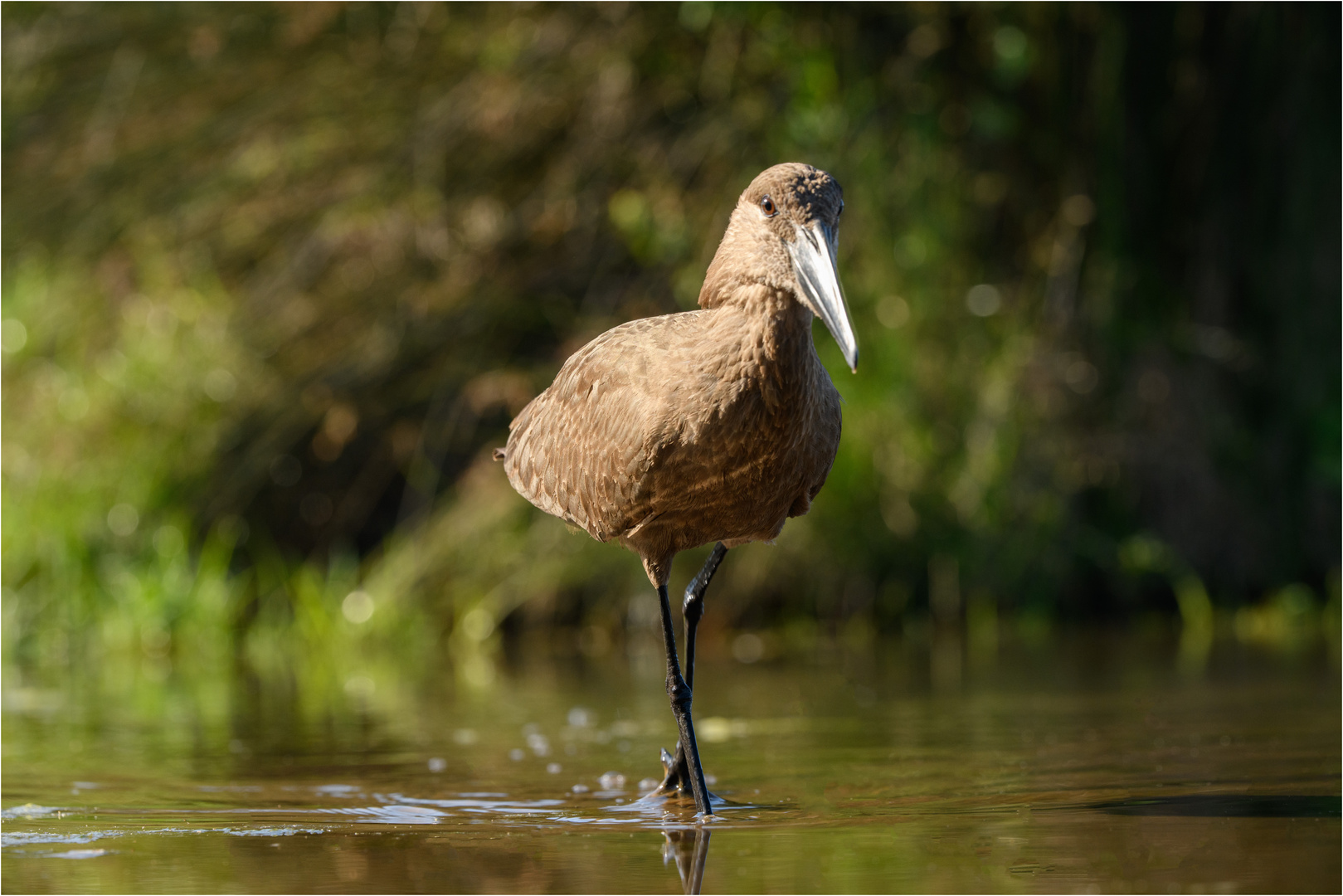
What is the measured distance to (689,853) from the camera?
4070 mm

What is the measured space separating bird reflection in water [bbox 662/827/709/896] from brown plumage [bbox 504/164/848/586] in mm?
875

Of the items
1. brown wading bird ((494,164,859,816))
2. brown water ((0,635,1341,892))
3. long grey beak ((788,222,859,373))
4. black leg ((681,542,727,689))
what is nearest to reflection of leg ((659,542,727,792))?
black leg ((681,542,727,689))

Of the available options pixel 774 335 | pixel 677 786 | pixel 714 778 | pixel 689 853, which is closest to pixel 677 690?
pixel 677 786

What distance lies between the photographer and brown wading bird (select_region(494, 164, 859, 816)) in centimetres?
445

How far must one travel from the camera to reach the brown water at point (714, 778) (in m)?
3.86

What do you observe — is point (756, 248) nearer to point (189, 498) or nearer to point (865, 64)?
point (865, 64)

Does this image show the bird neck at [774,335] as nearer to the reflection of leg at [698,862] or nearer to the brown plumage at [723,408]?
the brown plumage at [723,408]

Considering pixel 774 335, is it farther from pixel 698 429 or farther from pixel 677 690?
pixel 677 690

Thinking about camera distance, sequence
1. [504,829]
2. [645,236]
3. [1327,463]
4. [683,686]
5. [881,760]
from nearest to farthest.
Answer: [504,829]
[683,686]
[881,760]
[645,236]
[1327,463]

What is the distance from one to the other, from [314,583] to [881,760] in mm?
5207

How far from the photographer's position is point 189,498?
10.2 m

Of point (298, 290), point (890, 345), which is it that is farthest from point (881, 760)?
point (298, 290)

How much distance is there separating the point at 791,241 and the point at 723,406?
44 centimetres

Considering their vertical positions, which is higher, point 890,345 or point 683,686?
point 890,345
